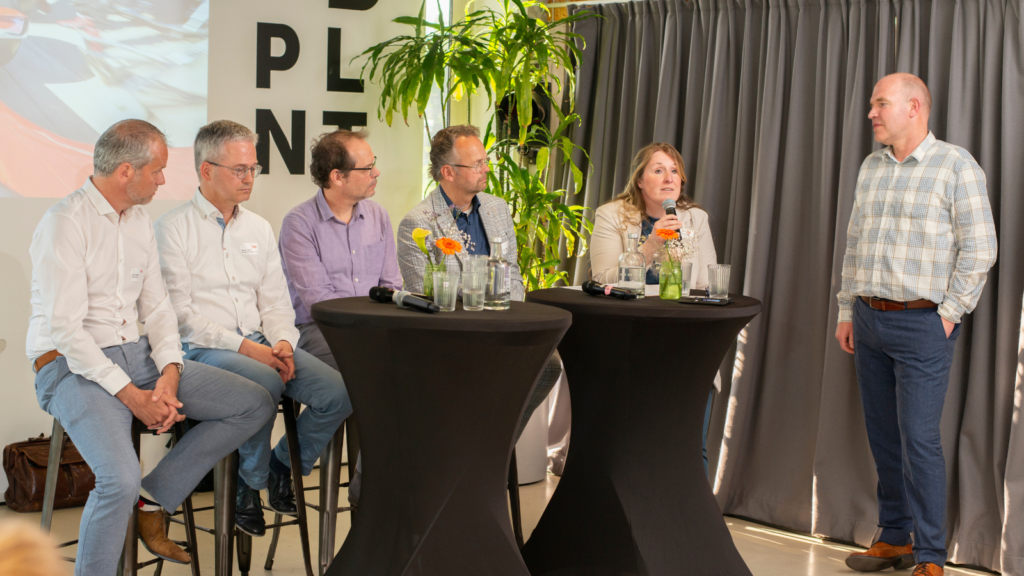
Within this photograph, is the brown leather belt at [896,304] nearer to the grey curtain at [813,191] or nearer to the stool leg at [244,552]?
the grey curtain at [813,191]

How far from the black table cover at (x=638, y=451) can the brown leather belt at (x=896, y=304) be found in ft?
2.72

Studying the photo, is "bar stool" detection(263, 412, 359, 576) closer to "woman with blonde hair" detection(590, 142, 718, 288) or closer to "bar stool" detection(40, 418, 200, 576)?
"bar stool" detection(40, 418, 200, 576)

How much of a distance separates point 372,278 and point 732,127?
1871 millimetres

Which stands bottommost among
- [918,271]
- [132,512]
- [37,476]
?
[37,476]

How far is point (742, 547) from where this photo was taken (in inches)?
136

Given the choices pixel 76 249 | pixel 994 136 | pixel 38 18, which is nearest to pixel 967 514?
pixel 994 136

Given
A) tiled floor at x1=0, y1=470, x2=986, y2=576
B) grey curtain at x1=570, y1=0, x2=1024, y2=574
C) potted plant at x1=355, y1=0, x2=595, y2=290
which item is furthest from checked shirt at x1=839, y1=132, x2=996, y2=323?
potted plant at x1=355, y1=0, x2=595, y2=290

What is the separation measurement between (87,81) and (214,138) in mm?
1308

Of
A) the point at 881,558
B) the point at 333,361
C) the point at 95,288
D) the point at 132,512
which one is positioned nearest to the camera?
the point at 132,512

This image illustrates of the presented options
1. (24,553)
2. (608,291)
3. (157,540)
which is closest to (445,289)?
(608,291)

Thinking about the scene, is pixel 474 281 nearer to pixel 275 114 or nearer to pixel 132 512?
pixel 132 512

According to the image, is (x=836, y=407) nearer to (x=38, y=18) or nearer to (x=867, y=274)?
(x=867, y=274)

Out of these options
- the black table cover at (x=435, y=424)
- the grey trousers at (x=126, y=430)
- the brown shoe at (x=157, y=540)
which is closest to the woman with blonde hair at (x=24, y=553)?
the black table cover at (x=435, y=424)

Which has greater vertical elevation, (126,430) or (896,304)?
(896,304)
